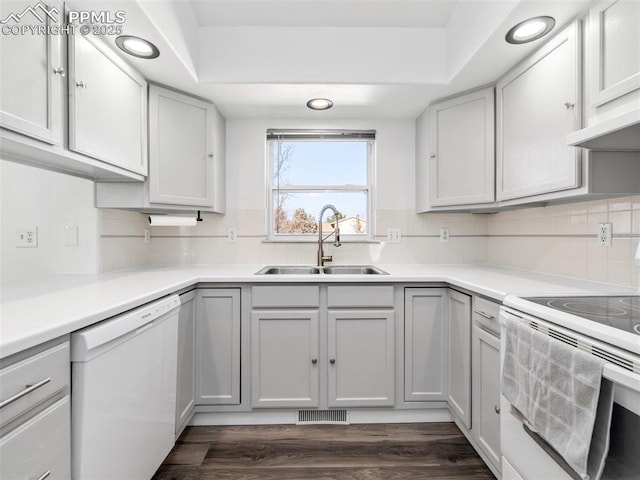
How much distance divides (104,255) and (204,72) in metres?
1.27

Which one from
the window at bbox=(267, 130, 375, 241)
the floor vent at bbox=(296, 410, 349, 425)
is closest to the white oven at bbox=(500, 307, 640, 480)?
the floor vent at bbox=(296, 410, 349, 425)

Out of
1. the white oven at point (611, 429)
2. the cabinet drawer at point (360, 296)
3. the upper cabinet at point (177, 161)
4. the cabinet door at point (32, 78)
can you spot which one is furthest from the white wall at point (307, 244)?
the white oven at point (611, 429)

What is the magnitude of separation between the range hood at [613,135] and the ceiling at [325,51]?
750 mm

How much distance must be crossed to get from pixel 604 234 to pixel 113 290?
7.62 feet

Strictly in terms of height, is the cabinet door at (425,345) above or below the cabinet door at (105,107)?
below

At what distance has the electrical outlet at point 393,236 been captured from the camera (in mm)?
2562

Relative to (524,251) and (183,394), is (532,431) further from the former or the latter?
(183,394)

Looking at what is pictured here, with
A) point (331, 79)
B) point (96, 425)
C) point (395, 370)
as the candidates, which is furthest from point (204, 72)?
point (395, 370)

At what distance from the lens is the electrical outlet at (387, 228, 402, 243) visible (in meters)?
2.56

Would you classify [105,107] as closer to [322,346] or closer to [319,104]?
[319,104]

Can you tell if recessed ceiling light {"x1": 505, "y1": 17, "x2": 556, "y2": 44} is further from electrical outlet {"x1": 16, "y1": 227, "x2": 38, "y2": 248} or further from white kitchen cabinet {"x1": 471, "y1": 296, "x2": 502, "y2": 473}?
electrical outlet {"x1": 16, "y1": 227, "x2": 38, "y2": 248}

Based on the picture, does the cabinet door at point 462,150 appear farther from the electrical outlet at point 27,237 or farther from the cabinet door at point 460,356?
the electrical outlet at point 27,237

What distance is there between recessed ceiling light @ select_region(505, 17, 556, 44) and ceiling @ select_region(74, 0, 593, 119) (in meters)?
0.15

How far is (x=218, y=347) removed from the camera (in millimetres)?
1883
